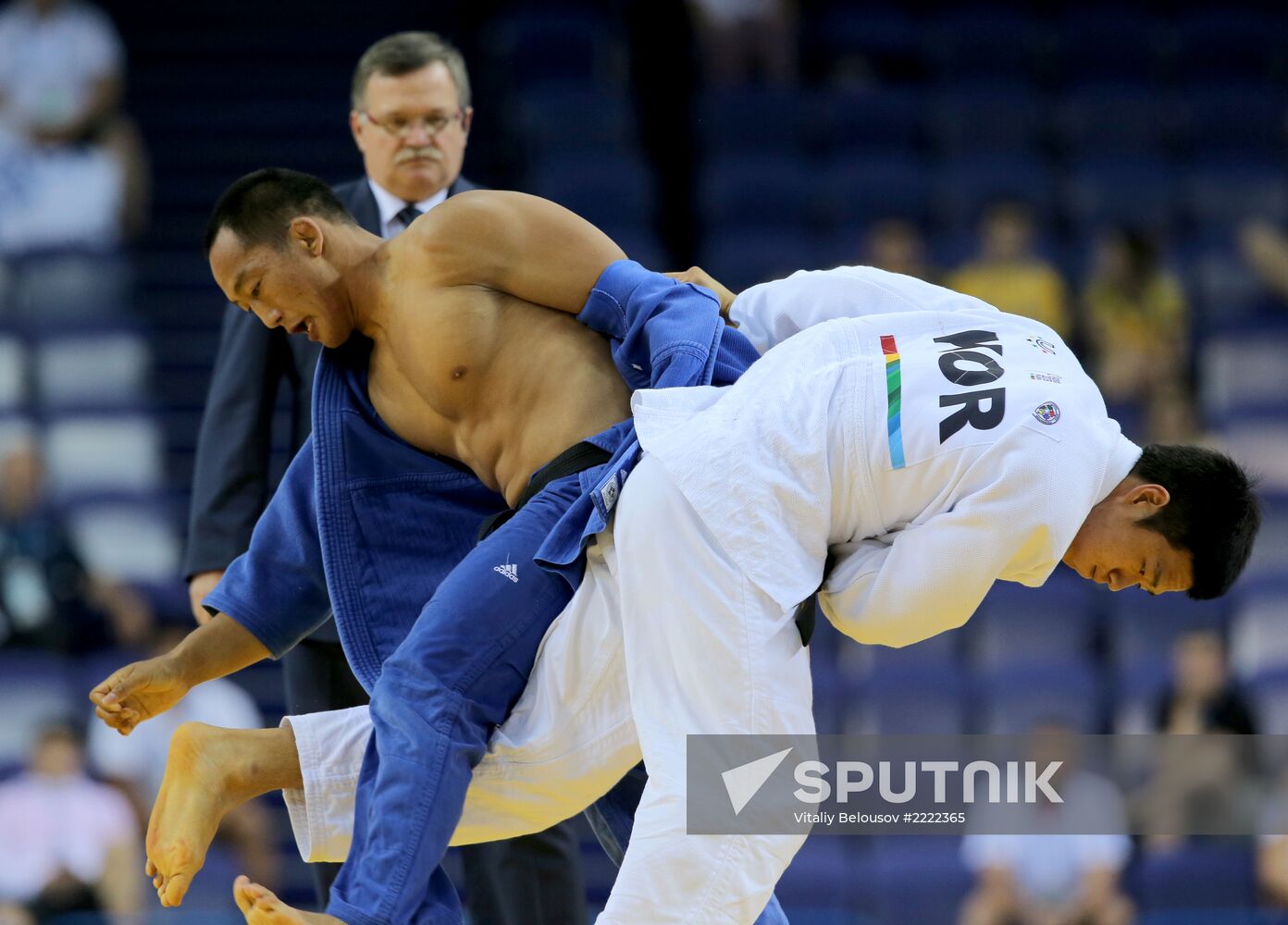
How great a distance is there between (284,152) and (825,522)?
4910 millimetres

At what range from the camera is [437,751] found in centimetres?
260

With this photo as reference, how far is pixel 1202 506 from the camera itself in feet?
8.82

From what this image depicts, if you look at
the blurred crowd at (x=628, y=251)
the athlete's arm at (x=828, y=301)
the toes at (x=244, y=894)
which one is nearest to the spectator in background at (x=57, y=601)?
the blurred crowd at (x=628, y=251)

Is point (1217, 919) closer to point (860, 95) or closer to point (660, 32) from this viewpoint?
point (860, 95)

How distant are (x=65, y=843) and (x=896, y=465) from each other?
11.4ft

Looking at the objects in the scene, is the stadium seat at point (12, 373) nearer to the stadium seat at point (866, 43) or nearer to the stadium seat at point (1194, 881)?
the stadium seat at point (866, 43)

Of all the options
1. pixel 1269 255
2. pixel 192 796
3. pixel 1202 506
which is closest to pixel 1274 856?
pixel 1269 255

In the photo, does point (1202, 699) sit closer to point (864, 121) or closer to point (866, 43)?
point (864, 121)

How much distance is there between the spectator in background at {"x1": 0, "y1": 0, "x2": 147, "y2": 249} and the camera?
6609 mm

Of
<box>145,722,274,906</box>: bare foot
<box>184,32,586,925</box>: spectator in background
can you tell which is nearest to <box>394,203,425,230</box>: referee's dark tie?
<box>184,32,586,925</box>: spectator in background

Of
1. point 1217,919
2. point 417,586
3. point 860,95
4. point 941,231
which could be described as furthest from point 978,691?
point 417,586

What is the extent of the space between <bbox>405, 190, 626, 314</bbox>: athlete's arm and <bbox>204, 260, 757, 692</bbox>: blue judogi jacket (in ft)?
0.14

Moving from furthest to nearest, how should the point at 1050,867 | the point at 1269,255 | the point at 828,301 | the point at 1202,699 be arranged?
1. the point at 1269,255
2. the point at 1202,699
3. the point at 1050,867
4. the point at 828,301

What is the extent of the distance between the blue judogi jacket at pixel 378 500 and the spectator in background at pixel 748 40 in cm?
444
